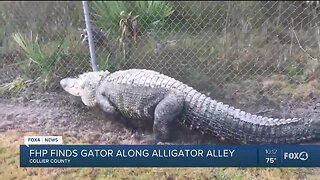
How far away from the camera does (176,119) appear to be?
2766mm

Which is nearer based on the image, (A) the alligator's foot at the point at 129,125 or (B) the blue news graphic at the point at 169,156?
(B) the blue news graphic at the point at 169,156

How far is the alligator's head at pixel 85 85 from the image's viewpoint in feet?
9.55

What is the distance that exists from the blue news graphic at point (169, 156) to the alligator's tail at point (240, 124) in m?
0.05

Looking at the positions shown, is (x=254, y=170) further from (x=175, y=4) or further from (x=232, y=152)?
(x=175, y=4)

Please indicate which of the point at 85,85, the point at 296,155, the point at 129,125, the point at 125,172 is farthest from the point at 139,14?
the point at 296,155

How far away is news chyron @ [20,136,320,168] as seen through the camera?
266 centimetres

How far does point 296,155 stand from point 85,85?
111 centimetres

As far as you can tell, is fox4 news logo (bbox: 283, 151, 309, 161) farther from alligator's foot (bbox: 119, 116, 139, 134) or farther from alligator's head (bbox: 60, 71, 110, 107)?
alligator's head (bbox: 60, 71, 110, 107)

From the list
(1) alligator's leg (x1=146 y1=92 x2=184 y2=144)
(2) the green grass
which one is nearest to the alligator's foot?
(1) alligator's leg (x1=146 y1=92 x2=184 y2=144)

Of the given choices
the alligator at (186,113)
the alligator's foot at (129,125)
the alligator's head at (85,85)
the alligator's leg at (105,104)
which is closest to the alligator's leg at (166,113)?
the alligator at (186,113)

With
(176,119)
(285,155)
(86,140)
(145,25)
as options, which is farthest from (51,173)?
(285,155)

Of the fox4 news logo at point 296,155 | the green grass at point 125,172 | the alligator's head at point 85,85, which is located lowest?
the green grass at point 125,172

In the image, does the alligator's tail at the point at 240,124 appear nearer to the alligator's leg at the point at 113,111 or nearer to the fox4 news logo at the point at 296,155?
the fox4 news logo at the point at 296,155

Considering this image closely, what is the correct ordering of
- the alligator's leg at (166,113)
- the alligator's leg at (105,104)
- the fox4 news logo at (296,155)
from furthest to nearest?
1. the alligator's leg at (105,104)
2. the alligator's leg at (166,113)
3. the fox4 news logo at (296,155)
